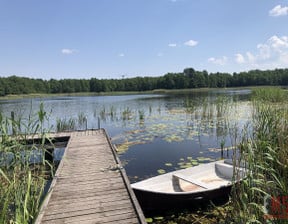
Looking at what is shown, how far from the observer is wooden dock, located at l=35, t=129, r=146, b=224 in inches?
117

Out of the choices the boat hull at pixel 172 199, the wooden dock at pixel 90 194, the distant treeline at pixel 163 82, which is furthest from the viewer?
the distant treeline at pixel 163 82

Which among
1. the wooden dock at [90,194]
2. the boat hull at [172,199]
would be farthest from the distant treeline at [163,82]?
the boat hull at [172,199]

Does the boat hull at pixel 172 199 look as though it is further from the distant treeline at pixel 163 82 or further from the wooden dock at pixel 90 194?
the distant treeline at pixel 163 82

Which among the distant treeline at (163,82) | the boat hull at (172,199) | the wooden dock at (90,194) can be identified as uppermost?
the distant treeline at (163,82)

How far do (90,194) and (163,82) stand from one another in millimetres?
69709

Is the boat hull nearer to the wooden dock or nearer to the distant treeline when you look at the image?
the wooden dock

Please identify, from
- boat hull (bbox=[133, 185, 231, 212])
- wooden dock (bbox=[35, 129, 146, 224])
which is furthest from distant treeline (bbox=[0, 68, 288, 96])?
boat hull (bbox=[133, 185, 231, 212])

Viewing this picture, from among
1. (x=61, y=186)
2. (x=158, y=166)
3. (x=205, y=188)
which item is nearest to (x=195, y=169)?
(x=205, y=188)

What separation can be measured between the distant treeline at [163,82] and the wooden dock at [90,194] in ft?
213

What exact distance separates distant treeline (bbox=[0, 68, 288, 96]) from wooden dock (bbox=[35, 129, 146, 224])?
64.9 m

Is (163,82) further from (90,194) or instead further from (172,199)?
(90,194)

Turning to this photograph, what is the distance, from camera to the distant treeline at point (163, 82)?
214 feet

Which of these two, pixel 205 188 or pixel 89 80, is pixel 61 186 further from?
pixel 89 80

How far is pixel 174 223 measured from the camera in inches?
159
